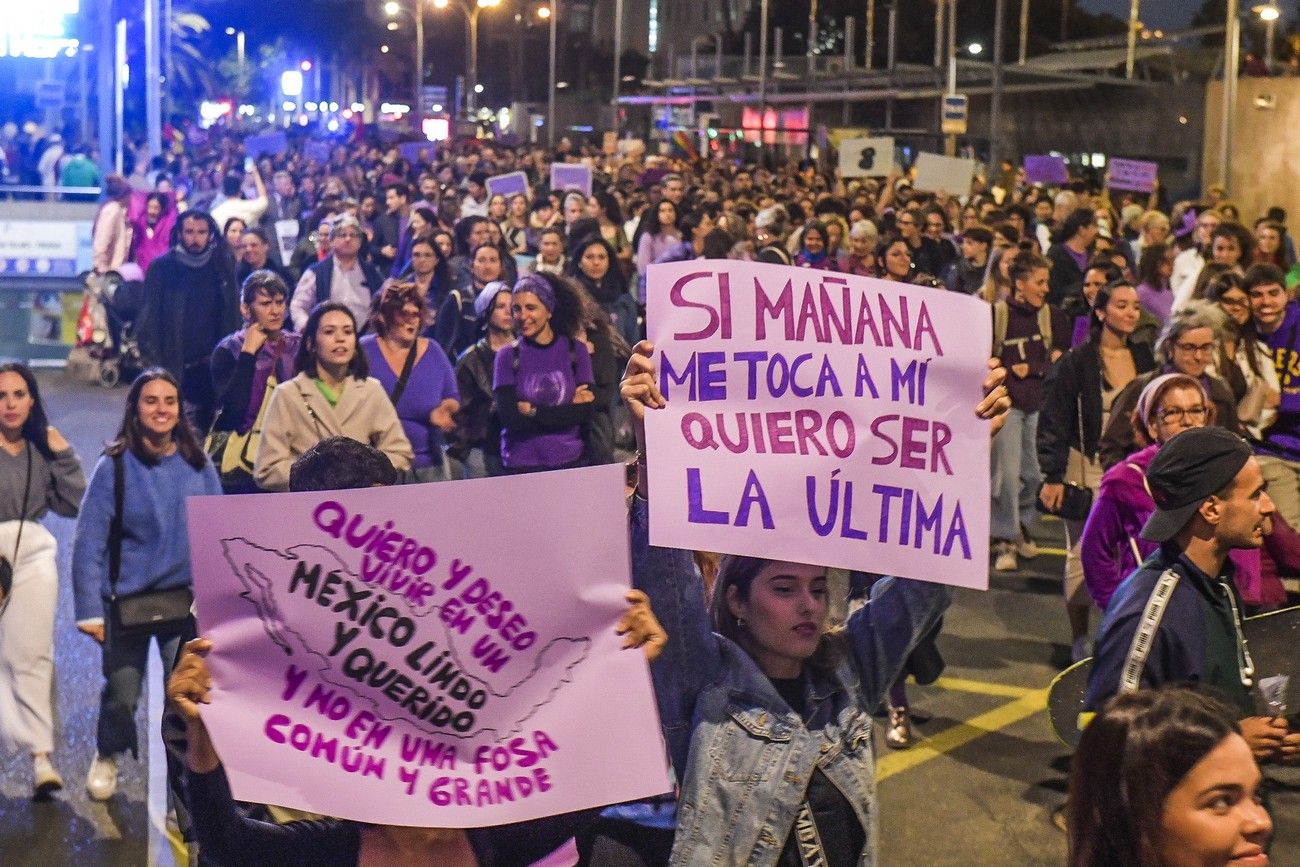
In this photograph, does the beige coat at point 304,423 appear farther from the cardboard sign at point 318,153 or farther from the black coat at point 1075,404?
the cardboard sign at point 318,153

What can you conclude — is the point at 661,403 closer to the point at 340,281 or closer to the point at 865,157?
the point at 340,281

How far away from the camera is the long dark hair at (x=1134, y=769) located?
2.76 meters

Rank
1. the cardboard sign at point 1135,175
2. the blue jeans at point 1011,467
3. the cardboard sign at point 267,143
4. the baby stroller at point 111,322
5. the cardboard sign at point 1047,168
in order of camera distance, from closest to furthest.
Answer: the blue jeans at point 1011,467 < the baby stroller at point 111,322 < the cardboard sign at point 1135,175 < the cardboard sign at point 1047,168 < the cardboard sign at point 267,143

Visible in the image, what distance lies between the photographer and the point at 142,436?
664cm

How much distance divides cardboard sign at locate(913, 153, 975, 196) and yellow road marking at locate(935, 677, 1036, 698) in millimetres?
13707

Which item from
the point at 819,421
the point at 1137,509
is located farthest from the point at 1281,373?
the point at 819,421

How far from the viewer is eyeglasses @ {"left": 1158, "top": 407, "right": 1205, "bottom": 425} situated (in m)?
6.41

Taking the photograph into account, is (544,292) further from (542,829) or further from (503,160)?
(503,160)

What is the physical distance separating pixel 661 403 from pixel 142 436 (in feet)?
10.9

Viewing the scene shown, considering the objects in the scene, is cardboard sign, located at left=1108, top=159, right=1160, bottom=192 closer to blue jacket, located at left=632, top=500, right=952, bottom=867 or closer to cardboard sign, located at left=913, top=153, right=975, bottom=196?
cardboard sign, located at left=913, top=153, right=975, bottom=196

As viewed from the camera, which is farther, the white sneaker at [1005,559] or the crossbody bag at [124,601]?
the white sneaker at [1005,559]

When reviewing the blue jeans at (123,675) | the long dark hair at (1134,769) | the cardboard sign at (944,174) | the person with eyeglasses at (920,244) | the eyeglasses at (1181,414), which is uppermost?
the cardboard sign at (944,174)

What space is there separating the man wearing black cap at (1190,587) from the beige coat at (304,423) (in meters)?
4.04

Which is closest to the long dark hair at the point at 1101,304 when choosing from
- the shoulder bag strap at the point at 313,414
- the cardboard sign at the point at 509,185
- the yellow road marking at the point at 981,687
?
the yellow road marking at the point at 981,687
